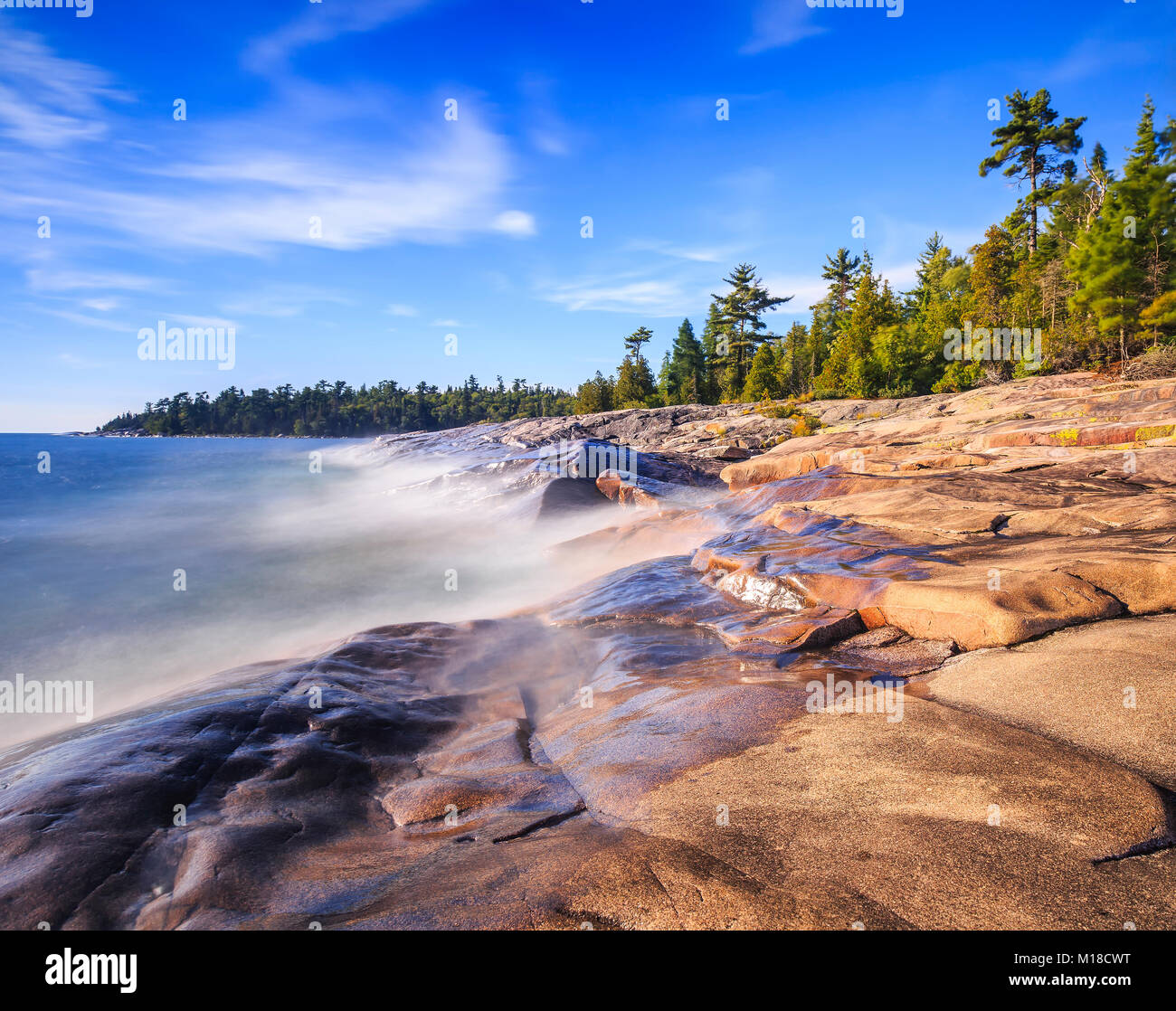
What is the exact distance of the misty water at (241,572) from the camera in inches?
464

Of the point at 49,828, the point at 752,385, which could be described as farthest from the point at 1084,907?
the point at 752,385

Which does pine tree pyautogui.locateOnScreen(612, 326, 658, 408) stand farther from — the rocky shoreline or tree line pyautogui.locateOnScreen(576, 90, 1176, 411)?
the rocky shoreline

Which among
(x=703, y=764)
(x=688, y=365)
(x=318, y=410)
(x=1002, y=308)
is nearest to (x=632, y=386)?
(x=688, y=365)

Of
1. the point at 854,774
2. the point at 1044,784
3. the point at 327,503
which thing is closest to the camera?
the point at 1044,784

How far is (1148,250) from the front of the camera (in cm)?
3148

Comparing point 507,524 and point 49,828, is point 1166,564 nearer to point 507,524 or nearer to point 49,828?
point 49,828

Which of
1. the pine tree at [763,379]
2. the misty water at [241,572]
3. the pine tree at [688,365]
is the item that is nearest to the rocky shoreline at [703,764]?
the misty water at [241,572]

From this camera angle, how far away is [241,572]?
1834 centimetres

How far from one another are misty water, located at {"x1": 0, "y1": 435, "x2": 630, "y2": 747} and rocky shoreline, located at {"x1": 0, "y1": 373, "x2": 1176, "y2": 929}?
12.6 ft

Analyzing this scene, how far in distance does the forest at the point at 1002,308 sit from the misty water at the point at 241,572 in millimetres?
28939

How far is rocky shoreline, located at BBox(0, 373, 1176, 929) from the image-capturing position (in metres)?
2.85

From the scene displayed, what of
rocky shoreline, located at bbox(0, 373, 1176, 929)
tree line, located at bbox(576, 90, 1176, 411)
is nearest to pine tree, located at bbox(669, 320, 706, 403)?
tree line, located at bbox(576, 90, 1176, 411)

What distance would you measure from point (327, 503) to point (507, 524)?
18.1 m

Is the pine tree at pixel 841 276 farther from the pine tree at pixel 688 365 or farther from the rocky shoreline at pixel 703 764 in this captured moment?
the rocky shoreline at pixel 703 764
